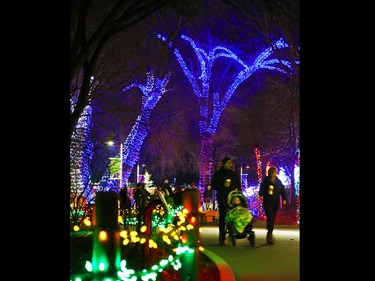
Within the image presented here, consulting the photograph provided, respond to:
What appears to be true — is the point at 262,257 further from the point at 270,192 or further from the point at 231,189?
the point at 270,192

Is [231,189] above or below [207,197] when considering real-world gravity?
above

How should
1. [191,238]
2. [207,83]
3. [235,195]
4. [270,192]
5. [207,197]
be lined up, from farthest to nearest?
1. [207,197]
2. [207,83]
3. [270,192]
4. [235,195]
5. [191,238]

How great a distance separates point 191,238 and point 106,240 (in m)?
2.03

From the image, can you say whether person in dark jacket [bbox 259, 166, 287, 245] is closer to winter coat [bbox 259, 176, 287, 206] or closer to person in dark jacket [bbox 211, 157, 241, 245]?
winter coat [bbox 259, 176, 287, 206]

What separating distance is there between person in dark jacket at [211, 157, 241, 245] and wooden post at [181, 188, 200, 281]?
5.39 m

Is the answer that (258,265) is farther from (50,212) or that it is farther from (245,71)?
(245,71)

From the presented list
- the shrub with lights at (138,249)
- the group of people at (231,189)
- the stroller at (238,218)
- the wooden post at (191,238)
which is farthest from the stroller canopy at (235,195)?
the wooden post at (191,238)

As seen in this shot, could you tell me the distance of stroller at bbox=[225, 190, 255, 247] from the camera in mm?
11172

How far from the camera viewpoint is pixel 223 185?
11.8 meters

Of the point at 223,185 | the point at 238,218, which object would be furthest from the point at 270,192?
the point at 238,218

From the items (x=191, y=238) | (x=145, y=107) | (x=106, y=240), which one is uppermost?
(x=145, y=107)

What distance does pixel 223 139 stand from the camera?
124 ft
